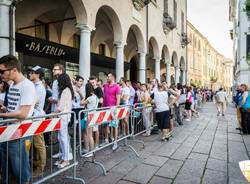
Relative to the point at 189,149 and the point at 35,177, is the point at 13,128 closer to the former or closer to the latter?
the point at 35,177

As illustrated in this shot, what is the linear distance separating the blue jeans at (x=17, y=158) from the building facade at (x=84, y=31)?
388cm

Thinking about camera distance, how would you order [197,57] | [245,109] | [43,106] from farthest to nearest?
[197,57] < [245,109] < [43,106]

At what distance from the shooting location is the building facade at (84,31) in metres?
9.14

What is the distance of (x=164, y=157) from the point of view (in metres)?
6.15

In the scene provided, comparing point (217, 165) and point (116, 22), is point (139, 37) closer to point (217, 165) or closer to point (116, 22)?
point (116, 22)

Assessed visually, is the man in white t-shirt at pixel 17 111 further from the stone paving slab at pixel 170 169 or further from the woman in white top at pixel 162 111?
the woman in white top at pixel 162 111

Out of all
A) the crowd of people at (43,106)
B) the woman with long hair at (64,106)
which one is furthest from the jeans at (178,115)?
the woman with long hair at (64,106)

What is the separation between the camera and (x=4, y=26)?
6648 mm

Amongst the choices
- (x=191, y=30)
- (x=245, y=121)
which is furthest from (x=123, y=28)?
(x=191, y=30)

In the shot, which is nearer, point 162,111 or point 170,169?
point 170,169

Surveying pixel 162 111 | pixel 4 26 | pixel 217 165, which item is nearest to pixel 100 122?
pixel 217 165

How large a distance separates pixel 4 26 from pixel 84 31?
329 cm

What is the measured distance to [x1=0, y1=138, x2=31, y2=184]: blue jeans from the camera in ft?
11.2

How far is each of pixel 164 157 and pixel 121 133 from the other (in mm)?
A: 1474
